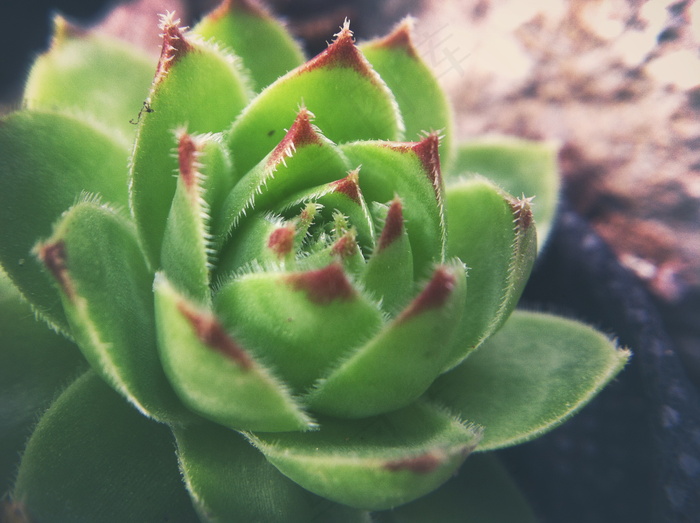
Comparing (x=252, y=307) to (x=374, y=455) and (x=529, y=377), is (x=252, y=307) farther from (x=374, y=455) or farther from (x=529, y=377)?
(x=529, y=377)

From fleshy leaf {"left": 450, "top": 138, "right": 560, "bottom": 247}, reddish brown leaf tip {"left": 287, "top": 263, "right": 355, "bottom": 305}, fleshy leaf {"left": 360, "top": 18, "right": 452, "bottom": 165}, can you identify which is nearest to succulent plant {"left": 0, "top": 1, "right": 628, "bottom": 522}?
reddish brown leaf tip {"left": 287, "top": 263, "right": 355, "bottom": 305}

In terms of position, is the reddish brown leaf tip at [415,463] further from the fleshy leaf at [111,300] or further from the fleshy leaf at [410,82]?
the fleshy leaf at [410,82]

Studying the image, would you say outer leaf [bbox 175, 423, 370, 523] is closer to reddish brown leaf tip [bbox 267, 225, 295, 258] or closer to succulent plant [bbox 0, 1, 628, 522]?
succulent plant [bbox 0, 1, 628, 522]

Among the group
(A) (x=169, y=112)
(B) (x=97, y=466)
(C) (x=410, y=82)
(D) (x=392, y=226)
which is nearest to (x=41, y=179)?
(A) (x=169, y=112)

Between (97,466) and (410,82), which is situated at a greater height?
(410,82)

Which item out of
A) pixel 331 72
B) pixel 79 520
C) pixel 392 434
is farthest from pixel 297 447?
pixel 331 72

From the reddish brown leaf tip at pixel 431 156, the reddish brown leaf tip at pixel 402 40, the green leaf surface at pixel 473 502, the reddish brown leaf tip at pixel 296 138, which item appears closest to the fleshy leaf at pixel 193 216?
the reddish brown leaf tip at pixel 296 138
